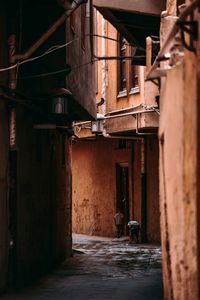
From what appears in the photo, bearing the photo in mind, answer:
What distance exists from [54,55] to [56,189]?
4434 millimetres

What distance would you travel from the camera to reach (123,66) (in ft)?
86.0

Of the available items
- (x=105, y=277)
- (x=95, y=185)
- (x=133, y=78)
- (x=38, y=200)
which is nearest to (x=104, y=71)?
(x=133, y=78)

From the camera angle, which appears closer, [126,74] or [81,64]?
[81,64]

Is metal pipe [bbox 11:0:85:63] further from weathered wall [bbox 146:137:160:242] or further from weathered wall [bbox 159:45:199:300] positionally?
weathered wall [bbox 146:137:160:242]

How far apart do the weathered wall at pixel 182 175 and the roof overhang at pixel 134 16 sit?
5561mm

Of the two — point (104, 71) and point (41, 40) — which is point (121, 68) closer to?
point (104, 71)

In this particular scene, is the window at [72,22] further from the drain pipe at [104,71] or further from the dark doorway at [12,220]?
the drain pipe at [104,71]

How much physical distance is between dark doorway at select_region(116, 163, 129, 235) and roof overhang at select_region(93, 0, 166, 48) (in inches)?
453

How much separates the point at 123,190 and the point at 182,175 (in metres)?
21.6

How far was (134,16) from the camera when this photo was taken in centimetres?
1523

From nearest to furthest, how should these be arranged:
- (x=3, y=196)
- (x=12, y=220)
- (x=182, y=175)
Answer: (x=182, y=175) < (x=3, y=196) < (x=12, y=220)

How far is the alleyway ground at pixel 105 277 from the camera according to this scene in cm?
1267

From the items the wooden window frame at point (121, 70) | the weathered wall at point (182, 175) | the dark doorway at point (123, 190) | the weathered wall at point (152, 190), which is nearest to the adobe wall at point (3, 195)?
the weathered wall at point (182, 175)

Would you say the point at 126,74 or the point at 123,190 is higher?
the point at 126,74
